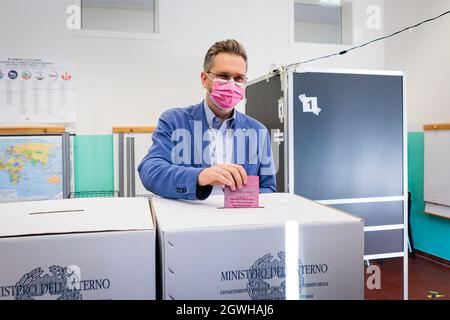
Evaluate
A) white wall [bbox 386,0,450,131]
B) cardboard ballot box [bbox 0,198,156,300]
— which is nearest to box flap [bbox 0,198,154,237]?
cardboard ballot box [bbox 0,198,156,300]

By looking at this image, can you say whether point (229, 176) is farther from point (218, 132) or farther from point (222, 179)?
point (218, 132)

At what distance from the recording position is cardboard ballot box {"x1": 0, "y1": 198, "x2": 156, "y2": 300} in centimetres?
50

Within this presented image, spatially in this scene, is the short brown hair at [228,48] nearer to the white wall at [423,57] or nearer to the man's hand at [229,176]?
the man's hand at [229,176]

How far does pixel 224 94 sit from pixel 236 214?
2.80 feet

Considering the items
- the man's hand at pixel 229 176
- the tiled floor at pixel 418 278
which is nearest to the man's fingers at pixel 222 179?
the man's hand at pixel 229 176

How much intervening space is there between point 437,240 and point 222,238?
3442 millimetres

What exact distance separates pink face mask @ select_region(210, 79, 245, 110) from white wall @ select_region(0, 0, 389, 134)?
1.98 m

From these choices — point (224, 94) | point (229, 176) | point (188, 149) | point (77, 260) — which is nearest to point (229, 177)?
point (229, 176)

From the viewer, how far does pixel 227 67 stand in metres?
1.44

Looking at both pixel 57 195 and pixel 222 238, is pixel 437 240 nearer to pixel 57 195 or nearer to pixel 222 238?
pixel 57 195

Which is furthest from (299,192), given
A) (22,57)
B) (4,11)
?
(4,11)

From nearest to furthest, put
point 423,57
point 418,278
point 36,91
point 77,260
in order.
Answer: point 77,260 → point 418,278 → point 36,91 → point 423,57

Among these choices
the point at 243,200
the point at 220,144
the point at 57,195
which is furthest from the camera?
the point at 57,195

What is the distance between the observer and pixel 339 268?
0.59 metres
